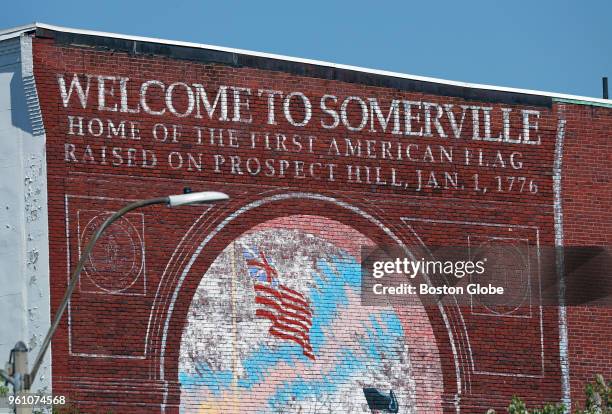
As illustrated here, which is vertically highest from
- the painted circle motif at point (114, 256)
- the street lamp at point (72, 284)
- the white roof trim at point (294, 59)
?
the white roof trim at point (294, 59)

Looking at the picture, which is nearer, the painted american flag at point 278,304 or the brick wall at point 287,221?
the brick wall at point 287,221

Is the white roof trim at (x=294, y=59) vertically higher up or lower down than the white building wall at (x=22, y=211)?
higher up

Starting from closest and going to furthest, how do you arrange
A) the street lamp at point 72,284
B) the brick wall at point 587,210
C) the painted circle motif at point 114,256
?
the street lamp at point 72,284
the painted circle motif at point 114,256
the brick wall at point 587,210

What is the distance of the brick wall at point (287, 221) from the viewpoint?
100 ft

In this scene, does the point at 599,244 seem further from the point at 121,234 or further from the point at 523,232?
the point at 121,234

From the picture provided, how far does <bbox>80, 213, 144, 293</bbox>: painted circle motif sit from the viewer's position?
3052 cm

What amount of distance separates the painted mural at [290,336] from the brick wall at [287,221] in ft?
0.15

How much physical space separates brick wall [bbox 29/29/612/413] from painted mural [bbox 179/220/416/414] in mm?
46

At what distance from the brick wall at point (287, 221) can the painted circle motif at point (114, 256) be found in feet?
0.10

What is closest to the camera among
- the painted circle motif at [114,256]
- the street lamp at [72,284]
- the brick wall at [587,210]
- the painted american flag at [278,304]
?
the street lamp at [72,284]

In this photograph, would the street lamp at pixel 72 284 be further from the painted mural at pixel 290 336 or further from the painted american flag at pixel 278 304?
the painted american flag at pixel 278 304

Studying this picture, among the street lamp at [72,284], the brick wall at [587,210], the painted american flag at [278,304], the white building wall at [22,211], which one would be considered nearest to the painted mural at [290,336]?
the painted american flag at [278,304]

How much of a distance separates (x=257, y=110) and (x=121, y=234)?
4.03 meters

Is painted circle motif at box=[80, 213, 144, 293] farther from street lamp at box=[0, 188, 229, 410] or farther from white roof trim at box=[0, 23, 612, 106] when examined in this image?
street lamp at box=[0, 188, 229, 410]
